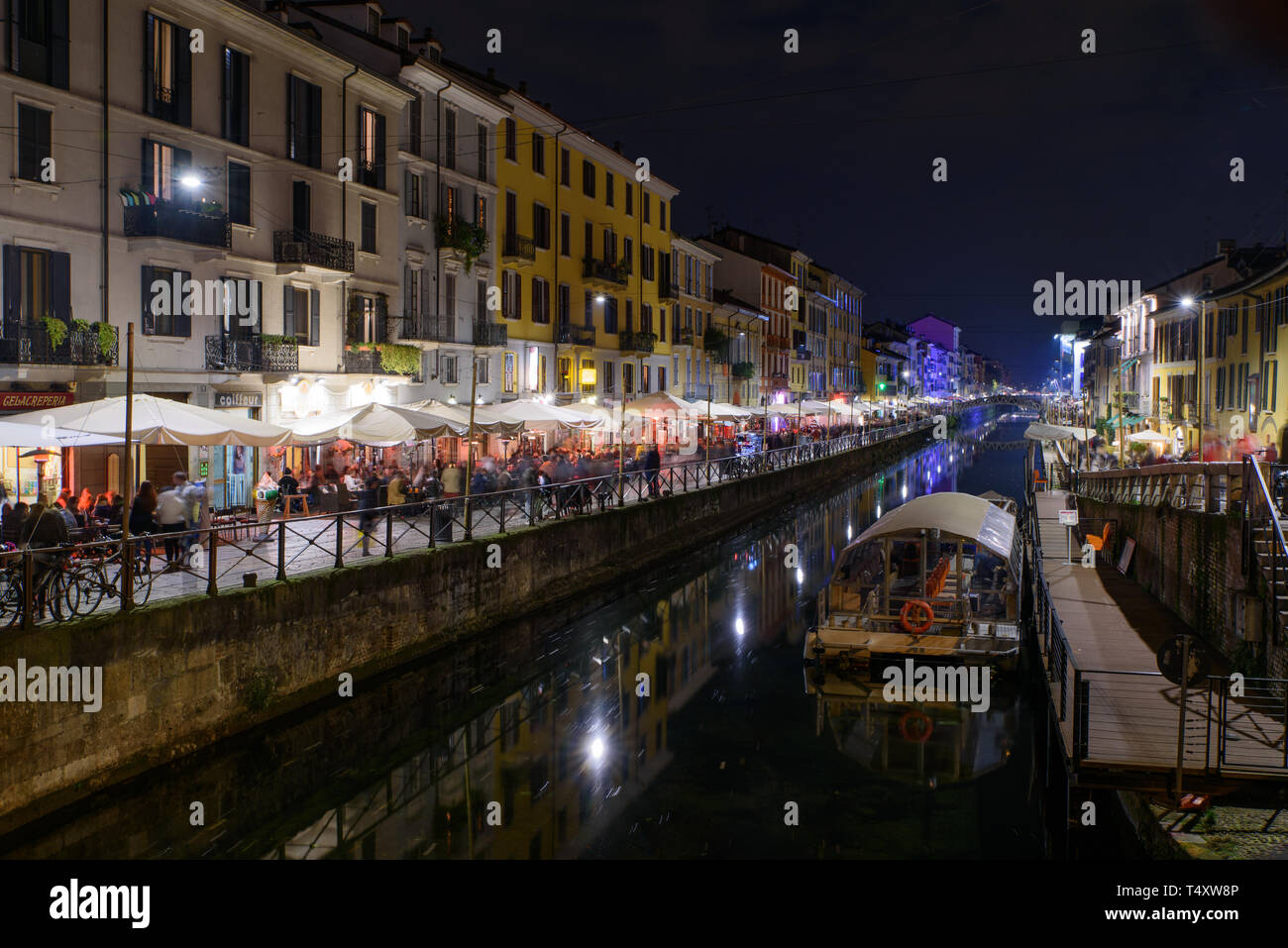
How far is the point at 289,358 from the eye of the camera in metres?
23.9

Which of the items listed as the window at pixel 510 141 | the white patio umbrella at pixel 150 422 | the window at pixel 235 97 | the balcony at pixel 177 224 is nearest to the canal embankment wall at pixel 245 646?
the white patio umbrella at pixel 150 422

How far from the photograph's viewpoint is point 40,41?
18062 mm

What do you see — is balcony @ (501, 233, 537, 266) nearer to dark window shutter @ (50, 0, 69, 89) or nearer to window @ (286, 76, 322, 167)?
window @ (286, 76, 322, 167)

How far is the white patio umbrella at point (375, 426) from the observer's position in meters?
18.3

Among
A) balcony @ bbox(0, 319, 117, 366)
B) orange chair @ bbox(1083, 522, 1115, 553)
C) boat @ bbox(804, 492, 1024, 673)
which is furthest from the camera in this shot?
orange chair @ bbox(1083, 522, 1115, 553)

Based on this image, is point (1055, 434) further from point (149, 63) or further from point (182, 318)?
point (149, 63)

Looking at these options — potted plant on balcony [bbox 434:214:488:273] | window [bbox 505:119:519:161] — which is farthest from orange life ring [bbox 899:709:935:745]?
window [bbox 505:119:519:161]

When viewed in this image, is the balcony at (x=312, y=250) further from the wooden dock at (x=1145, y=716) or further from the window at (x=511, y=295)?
the wooden dock at (x=1145, y=716)

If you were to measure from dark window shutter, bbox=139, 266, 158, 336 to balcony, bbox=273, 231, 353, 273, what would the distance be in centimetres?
389

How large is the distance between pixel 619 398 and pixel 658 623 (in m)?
24.1

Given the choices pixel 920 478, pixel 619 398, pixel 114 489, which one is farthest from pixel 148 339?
pixel 920 478

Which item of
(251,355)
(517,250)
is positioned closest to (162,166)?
(251,355)

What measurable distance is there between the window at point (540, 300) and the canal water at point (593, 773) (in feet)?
64.7

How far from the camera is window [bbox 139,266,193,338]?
20.5 meters
